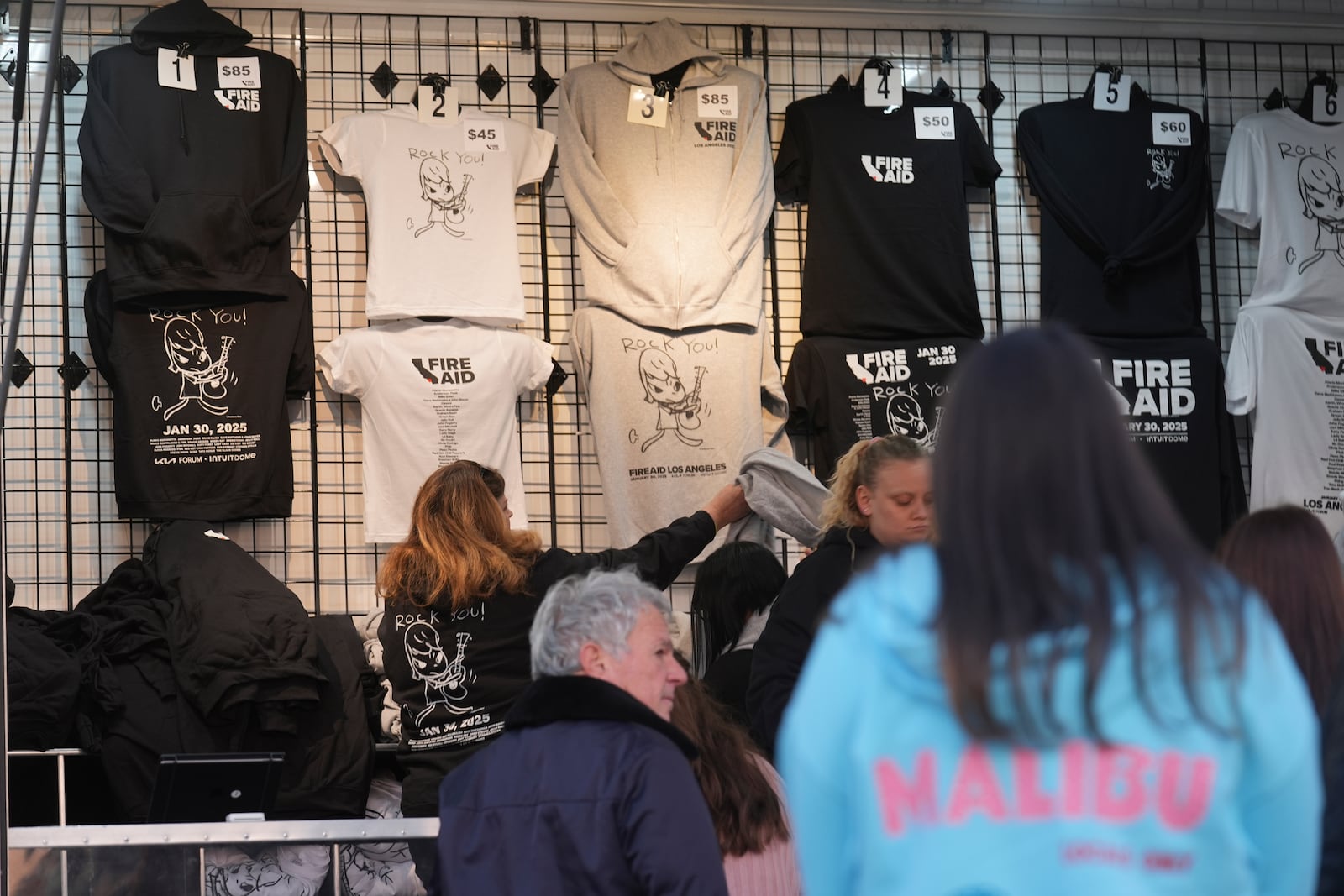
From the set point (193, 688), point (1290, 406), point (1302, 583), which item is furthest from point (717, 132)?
point (1302, 583)

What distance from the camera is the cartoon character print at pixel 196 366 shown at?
515cm

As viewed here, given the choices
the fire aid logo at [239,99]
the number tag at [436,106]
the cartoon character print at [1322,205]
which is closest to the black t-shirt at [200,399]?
the fire aid logo at [239,99]

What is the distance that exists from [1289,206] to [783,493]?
2.83 meters

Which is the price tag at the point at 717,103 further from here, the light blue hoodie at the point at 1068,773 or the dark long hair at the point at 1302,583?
the light blue hoodie at the point at 1068,773

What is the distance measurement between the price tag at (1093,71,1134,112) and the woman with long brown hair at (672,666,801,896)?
3.95m

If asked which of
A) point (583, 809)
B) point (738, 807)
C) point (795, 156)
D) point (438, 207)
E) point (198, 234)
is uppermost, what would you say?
point (795, 156)

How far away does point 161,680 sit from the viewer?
179 inches

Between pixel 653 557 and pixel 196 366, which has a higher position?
pixel 196 366

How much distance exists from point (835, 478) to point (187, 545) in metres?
2.28

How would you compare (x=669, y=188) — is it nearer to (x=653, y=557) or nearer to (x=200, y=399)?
(x=200, y=399)

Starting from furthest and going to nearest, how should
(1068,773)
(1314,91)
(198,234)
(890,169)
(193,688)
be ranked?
(1314,91) → (890,169) → (198,234) → (193,688) → (1068,773)

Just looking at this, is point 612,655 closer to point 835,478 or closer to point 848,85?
point 835,478

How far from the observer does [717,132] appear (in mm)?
5613

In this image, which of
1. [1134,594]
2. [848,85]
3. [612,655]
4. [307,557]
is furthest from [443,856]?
[848,85]
